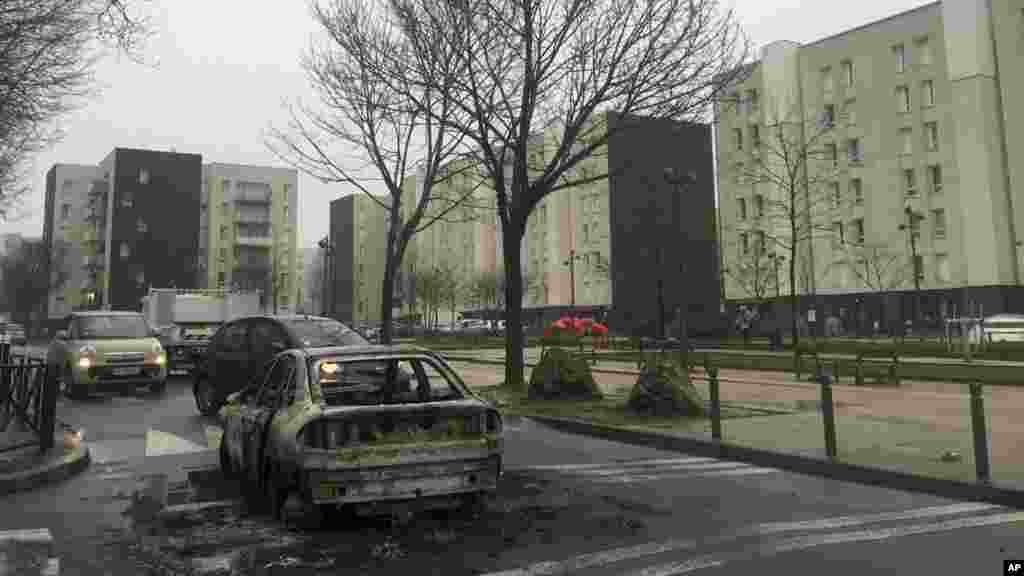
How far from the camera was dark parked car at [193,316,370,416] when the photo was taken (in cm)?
1048

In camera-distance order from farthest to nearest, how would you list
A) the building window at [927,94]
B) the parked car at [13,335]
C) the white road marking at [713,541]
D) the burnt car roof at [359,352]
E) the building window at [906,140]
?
1. the building window at [906,140]
2. the building window at [927,94]
3. the parked car at [13,335]
4. the burnt car roof at [359,352]
5. the white road marking at [713,541]

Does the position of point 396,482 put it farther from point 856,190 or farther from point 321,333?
point 856,190

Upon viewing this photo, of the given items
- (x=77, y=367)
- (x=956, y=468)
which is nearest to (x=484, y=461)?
(x=956, y=468)

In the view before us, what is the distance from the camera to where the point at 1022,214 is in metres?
43.8

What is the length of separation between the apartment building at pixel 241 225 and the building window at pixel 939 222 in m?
62.2

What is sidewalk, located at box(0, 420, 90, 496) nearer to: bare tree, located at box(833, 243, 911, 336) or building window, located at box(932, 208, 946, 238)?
bare tree, located at box(833, 243, 911, 336)

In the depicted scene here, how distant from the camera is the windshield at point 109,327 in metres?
15.1

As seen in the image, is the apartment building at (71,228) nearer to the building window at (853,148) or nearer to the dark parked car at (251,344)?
the building window at (853,148)

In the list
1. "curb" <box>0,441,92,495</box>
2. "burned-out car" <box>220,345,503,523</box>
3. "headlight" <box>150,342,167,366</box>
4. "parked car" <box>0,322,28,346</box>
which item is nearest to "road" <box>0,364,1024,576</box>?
"curb" <box>0,441,92,495</box>

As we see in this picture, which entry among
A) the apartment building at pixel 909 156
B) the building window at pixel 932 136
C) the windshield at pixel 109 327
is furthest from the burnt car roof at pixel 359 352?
the building window at pixel 932 136

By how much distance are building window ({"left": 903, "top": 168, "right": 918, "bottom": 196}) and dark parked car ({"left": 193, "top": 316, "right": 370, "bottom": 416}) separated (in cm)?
4645

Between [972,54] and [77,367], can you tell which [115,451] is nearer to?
[77,367]

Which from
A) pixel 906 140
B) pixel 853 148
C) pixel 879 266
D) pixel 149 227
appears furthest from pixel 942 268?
pixel 149 227

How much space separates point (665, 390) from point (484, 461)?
6221 mm
